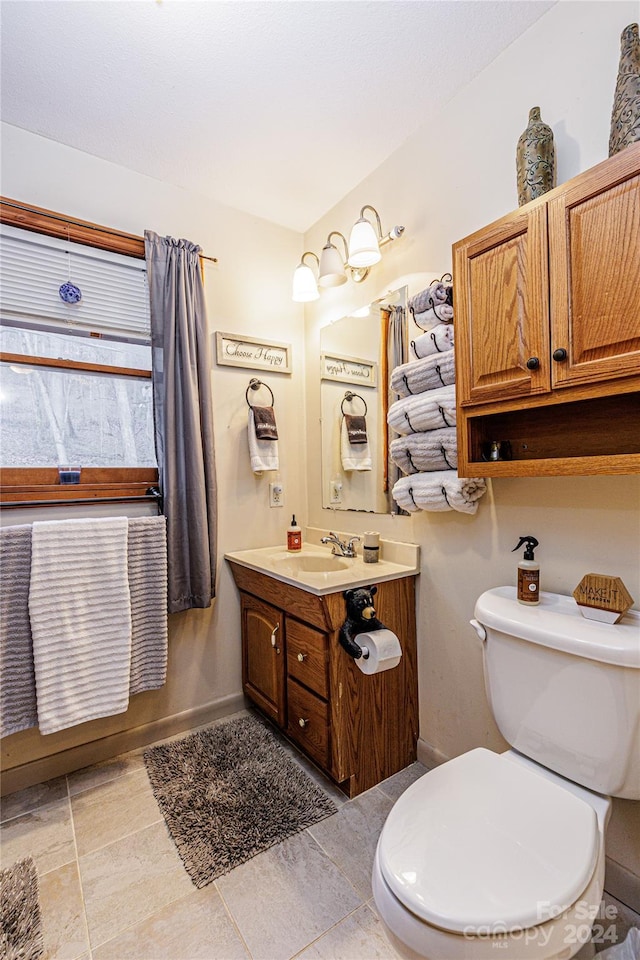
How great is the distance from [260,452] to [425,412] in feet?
3.23

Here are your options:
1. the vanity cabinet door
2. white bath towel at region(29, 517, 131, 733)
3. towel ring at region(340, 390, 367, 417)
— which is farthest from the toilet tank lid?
white bath towel at region(29, 517, 131, 733)

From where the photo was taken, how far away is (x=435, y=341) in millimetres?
1515

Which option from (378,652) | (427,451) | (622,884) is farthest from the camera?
(427,451)

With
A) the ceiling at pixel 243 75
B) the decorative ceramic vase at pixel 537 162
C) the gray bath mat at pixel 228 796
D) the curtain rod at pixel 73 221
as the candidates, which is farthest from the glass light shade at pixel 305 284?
the gray bath mat at pixel 228 796

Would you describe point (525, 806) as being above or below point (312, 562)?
below

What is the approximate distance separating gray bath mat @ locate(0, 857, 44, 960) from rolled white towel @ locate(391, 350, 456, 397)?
1955 millimetres

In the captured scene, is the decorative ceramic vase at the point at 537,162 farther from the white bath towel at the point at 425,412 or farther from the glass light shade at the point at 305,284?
the glass light shade at the point at 305,284

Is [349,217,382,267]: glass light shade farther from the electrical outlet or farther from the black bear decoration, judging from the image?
the black bear decoration

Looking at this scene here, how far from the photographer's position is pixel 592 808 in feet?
3.26

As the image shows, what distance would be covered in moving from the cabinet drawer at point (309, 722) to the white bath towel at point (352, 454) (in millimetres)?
1007

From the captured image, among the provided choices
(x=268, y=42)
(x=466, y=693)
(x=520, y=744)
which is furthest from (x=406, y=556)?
(x=268, y=42)

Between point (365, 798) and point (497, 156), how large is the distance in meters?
2.35

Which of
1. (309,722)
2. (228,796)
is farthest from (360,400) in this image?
(228,796)

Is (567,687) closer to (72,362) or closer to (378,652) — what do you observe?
(378,652)
